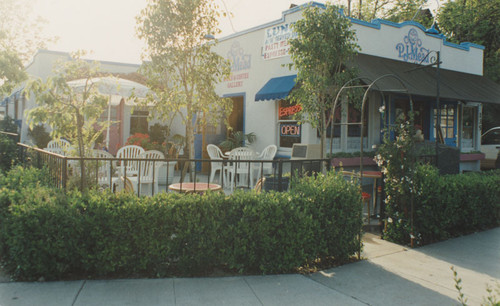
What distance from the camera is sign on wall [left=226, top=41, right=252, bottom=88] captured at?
11.7 meters

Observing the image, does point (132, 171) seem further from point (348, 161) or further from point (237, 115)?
point (237, 115)

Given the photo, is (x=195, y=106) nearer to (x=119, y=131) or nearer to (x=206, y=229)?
(x=206, y=229)

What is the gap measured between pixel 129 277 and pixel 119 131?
47.3ft

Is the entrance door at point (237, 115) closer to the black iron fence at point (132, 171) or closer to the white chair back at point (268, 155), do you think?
Result: the white chair back at point (268, 155)

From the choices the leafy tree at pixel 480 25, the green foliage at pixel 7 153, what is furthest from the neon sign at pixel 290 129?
the leafy tree at pixel 480 25

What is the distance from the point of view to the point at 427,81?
11078 mm

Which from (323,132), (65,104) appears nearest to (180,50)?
(65,104)

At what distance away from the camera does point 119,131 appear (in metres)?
17.3

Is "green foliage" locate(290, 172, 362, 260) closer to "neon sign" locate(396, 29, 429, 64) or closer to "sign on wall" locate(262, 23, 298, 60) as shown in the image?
"sign on wall" locate(262, 23, 298, 60)

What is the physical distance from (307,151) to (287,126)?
2699mm

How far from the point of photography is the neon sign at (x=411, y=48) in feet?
39.4

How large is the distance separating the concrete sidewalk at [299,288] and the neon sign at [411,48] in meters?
8.85

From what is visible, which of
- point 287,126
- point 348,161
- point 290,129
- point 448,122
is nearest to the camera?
point 348,161

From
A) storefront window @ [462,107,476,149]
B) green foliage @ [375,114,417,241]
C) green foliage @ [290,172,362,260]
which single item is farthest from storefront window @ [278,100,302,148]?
storefront window @ [462,107,476,149]
